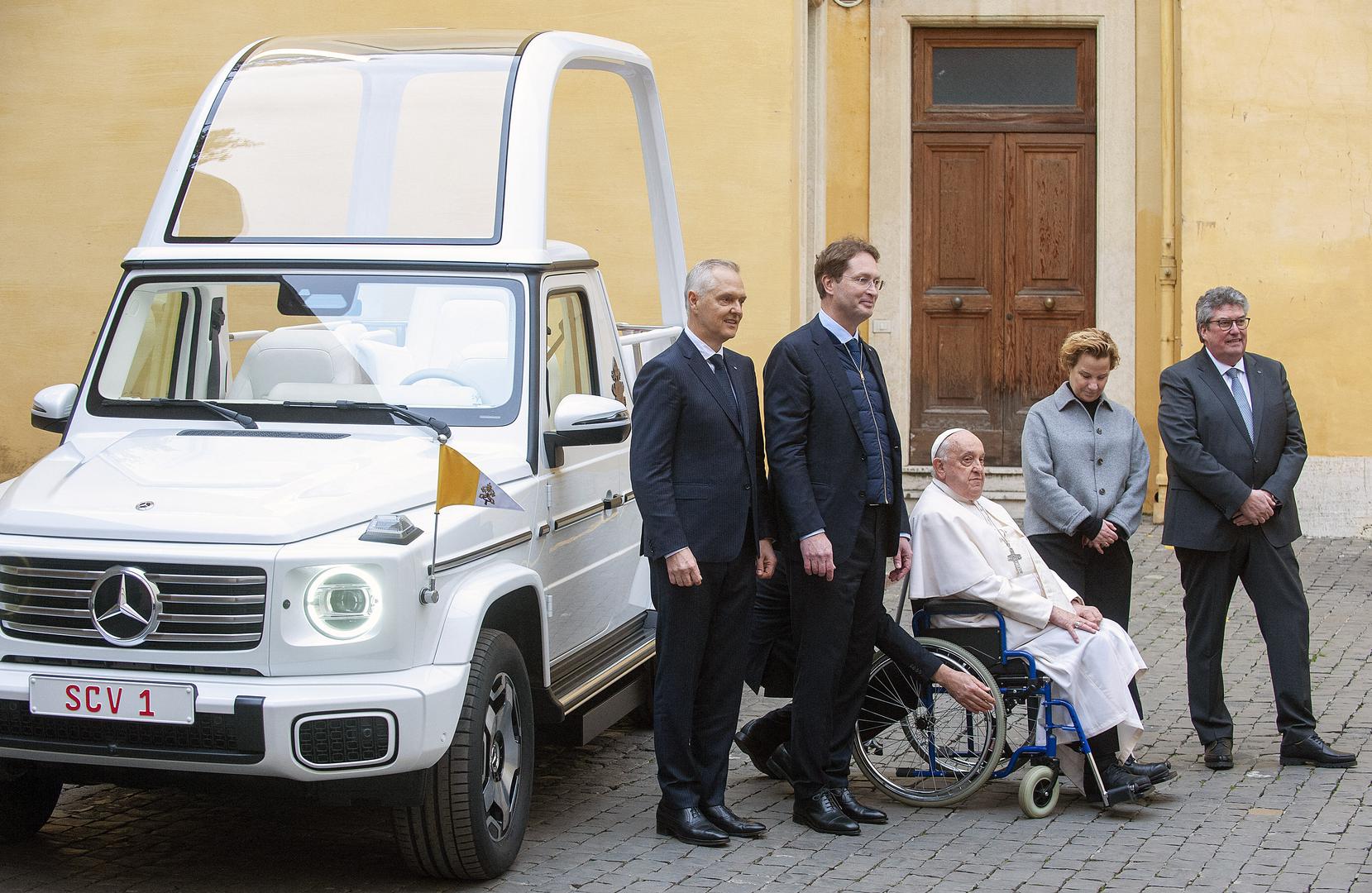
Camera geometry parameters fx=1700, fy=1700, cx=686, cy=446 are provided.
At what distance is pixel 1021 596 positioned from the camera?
21.0ft

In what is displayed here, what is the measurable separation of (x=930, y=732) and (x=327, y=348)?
2.68 m

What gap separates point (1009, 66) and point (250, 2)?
6.11 m

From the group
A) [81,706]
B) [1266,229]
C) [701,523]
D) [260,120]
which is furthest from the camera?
[1266,229]

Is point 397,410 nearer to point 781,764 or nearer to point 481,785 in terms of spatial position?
point 481,785

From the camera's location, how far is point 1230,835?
6043 mm

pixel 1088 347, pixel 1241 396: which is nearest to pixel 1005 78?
pixel 1241 396

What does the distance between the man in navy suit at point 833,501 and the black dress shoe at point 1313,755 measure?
1.90 m

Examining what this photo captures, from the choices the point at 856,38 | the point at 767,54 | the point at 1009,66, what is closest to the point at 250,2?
the point at 767,54

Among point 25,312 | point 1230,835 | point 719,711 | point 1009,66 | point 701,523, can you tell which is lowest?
point 1230,835

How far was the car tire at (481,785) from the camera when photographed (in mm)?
5199

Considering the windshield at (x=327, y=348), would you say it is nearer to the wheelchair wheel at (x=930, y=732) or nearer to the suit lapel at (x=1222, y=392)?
the wheelchair wheel at (x=930, y=732)

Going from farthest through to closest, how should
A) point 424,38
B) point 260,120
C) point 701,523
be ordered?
point 424,38 < point 260,120 < point 701,523

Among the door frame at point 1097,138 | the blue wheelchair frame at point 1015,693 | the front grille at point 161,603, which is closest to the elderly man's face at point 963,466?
the blue wheelchair frame at point 1015,693

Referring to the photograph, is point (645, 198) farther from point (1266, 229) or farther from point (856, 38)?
point (1266, 229)
